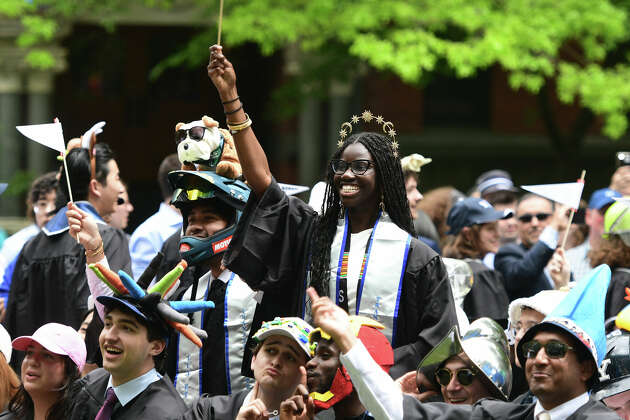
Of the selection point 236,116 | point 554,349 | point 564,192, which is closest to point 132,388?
point 236,116

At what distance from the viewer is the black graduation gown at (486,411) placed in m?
4.15

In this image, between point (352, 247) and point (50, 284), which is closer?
point (352, 247)

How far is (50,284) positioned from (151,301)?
2.06 metres

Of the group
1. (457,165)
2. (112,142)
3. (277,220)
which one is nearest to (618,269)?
(277,220)

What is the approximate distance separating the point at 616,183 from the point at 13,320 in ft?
15.5

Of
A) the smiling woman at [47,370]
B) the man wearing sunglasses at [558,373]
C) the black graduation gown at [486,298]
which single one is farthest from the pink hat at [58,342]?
the black graduation gown at [486,298]

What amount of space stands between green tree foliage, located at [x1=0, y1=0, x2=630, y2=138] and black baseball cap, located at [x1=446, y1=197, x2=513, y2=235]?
241 inches

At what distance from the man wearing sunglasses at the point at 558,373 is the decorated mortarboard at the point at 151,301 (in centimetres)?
82

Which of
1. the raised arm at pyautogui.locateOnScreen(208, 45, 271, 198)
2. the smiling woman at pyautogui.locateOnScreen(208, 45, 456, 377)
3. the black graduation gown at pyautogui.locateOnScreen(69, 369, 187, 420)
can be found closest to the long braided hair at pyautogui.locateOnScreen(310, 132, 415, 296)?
the smiling woman at pyautogui.locateOnScreen(208, 45, 456, 377)

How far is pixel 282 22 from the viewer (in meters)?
14.1

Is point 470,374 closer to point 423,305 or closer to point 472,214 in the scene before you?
point 423,305

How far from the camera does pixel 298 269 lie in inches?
198

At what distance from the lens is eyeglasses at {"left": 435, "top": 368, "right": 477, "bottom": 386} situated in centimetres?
494

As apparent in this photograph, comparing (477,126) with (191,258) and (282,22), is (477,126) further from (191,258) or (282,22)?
(191,258)
